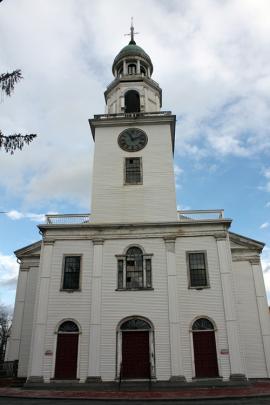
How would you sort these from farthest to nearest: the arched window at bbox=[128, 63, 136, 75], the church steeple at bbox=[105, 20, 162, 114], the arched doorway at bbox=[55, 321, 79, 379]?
the arched window at bbox=[128, 63, 136, 75], the church steeple at bbox=[105, 20, 162, 114], the arched doorway at bbox=[55, 321, 79, 379]

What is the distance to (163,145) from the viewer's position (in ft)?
83.2

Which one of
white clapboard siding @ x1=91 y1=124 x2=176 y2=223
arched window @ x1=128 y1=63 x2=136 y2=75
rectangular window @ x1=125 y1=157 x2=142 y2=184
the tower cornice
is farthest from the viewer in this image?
arched window @ x1=128 y1=63 x2=136 y2=75

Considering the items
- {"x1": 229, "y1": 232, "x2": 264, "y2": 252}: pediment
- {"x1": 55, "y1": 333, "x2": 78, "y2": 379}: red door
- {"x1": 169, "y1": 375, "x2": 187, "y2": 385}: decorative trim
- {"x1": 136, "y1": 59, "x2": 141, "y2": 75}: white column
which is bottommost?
{"x1": 169, "y1": 375, "x2": 187, "y2": 385}: decorative trim

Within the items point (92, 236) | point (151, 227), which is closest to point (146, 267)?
point (151, 227)

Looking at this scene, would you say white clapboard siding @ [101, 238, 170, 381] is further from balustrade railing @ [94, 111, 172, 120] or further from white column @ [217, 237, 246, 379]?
balustrade railing @ [94, 111, 172, 120]

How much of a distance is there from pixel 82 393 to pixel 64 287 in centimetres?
578

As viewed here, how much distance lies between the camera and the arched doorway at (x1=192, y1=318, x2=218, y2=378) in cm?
1864

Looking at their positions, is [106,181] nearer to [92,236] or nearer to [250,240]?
[92,236]

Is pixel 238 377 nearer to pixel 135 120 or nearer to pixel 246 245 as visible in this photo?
pixel 246 245

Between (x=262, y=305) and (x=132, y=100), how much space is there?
17086 mm

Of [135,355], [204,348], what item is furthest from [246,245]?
[135,355]

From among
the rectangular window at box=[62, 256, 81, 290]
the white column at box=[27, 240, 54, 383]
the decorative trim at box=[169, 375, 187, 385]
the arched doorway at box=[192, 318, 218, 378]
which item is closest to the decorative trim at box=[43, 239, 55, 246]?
the white column at box=[27, 240, 54, 383]

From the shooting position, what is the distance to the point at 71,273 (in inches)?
834

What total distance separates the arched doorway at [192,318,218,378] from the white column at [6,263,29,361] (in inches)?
436
